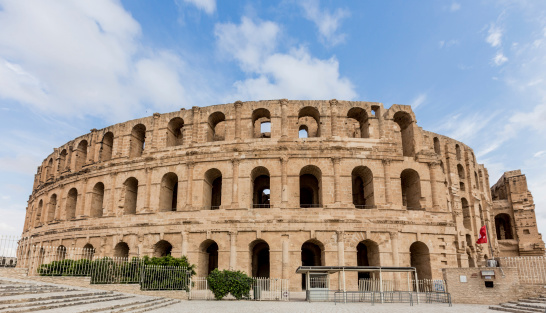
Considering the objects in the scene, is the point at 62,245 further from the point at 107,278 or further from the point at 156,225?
the point at 107,278

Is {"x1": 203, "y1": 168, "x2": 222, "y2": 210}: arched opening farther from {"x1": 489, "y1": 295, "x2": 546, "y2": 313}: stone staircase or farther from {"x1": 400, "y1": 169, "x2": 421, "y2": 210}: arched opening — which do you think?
{"x1": 489, "y1": 295, "x2": 546, "y2": 313}: stone staircase

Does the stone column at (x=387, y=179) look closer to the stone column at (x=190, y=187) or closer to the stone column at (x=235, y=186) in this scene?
the stone column at (x=235, y=186)

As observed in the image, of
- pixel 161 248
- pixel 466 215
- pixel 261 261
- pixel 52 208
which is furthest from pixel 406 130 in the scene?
pixel 52 208

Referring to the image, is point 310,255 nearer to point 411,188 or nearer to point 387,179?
point 387,179

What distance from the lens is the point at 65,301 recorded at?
11.6 m

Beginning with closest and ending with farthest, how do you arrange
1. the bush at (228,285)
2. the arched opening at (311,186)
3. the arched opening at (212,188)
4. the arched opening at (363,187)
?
the bush at (228,285) → the arched opening at (363,187) → the arched opening at (212,188) → the arched opening at (311,186)

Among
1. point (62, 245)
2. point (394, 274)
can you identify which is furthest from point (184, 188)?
point (394, 274)

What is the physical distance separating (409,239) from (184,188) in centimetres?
1365

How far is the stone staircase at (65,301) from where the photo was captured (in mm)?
9984

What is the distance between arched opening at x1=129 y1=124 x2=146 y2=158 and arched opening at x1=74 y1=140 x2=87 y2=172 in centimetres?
529

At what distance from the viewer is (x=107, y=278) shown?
16438mm

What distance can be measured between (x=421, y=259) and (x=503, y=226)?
22.4 m

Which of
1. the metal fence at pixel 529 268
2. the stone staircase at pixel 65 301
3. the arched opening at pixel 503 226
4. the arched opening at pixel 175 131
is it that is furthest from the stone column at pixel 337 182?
the arched opening at pixel 503 226

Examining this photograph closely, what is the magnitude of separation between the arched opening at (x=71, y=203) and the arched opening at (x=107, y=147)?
3.82m
